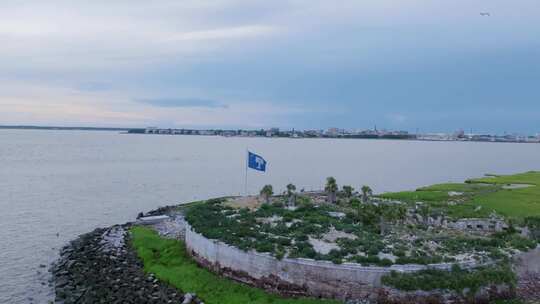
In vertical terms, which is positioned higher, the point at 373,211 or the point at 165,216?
the point at 373,211

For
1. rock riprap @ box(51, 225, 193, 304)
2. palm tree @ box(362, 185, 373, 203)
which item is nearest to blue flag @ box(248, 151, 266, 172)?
palm tree @ box(362, 185, 373, 203)

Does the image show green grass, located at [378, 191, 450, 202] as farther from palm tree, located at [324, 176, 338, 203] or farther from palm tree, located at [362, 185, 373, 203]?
palm tree, located at [324, 176, 338, 203]

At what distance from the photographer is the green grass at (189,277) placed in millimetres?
22516

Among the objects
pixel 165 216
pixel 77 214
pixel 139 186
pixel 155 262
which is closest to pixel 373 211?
pixel 155 262

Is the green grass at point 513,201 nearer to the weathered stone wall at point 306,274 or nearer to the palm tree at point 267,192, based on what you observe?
the palm tree at point 267,192

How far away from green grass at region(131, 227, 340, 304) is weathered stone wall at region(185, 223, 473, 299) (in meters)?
0.56

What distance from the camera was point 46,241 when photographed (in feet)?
120

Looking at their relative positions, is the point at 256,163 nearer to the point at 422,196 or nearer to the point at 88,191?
the point at 422,196

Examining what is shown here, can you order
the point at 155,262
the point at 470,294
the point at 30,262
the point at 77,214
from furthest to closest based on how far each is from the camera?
the point at 77,214, the point at 30,262, the point at 155,262, the point at 470,294

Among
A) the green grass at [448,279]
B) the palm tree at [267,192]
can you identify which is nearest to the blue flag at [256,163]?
the palm tree at [267,192]

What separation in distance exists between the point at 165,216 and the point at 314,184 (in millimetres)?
37129

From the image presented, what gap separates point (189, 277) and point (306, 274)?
673 cm

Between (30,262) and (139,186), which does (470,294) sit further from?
(139,186)

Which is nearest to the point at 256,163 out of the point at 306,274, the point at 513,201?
the point at 306,274
